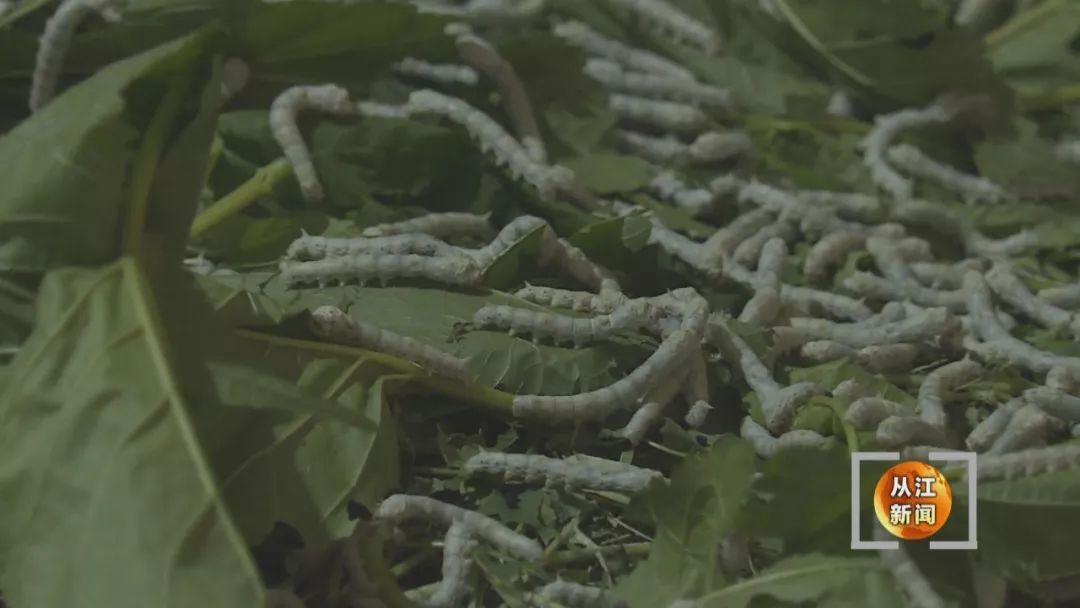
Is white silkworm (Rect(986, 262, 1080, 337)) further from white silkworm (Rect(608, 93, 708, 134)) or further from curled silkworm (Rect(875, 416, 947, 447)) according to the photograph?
white silkworm (Rect(608, 93, 708, 134))

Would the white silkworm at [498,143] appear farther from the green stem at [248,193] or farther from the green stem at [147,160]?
the green stem at [147,160]

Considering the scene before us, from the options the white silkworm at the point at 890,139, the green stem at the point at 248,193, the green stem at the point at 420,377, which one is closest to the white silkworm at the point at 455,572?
the green stem at the point at 420,377

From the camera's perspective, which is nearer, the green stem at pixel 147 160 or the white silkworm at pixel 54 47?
the green stem at pixel 147 160

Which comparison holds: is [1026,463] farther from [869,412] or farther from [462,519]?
[462,519]

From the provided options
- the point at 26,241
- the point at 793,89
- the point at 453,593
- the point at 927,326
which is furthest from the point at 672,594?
the point at 793,89

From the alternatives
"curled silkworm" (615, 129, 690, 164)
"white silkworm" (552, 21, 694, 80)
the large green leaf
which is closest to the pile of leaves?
the large green leaf

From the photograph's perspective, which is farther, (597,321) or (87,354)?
(597,321)

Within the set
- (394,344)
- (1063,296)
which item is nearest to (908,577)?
(394,344)

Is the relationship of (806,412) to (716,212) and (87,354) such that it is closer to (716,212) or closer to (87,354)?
(716,212)
